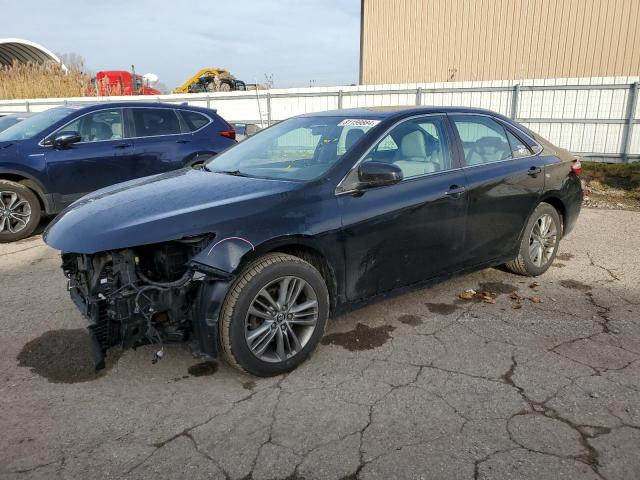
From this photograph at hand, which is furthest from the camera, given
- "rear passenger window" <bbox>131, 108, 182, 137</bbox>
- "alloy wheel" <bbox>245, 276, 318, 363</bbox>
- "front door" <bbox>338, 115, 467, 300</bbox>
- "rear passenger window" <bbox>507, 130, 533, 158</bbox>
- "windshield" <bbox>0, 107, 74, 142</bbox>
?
"rear passenger window" <bbox>131, 108, 182, 137</bbox>

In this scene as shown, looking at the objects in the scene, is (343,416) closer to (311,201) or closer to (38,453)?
(311,201)

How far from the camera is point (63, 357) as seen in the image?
346 centimetres

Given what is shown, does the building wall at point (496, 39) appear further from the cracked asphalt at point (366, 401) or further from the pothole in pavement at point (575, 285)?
the cracked asphalt at point (366, 401)

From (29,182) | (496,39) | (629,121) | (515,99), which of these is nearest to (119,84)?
(496,39)

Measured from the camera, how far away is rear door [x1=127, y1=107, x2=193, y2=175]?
7105 millimetres

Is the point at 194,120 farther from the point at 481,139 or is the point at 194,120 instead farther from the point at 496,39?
the point at 496,39

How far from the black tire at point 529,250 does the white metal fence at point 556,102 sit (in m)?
9.42

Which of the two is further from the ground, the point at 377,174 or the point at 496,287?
the point at 377,174

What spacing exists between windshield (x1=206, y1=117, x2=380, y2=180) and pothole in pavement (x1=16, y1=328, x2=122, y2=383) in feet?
5.29

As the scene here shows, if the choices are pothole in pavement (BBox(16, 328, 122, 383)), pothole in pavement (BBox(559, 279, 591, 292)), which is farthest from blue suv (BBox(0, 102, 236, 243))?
pothole in pavement (BBox(559, 279, 591, 292))

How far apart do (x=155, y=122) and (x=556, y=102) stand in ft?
34.6

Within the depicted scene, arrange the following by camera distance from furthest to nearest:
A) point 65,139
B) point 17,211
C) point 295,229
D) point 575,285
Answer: point 17,211 < point 65,139 < point 575,285 < point 295,229

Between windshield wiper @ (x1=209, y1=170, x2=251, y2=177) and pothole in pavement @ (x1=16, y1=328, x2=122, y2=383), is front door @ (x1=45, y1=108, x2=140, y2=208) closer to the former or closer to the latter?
pothole in pavement @ (x1=16, y1=328, x2=122, y2=383)

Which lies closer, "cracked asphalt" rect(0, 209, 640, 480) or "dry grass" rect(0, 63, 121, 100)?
"cracked asphalt" rect(0, 209, 640, 480)
